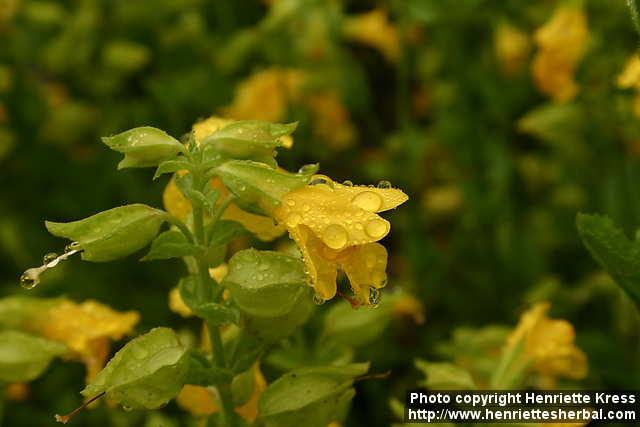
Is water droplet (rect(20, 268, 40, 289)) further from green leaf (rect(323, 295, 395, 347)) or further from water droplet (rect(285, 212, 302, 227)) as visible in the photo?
green leaf (rect(323, 295, 395, 347))

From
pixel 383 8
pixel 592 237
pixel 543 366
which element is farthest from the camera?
pixel 383 8

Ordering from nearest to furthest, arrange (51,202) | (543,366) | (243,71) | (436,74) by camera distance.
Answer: (543,366), (51,202), (436,74), (243,71)

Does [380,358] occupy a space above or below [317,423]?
above

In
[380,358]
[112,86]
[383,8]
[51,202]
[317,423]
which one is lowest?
[317,423]

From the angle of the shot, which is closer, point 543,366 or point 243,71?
point 543,366

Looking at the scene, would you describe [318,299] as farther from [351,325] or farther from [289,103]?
→ [289,103]

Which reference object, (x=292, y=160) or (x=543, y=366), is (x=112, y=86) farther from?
(x=543, y=366)

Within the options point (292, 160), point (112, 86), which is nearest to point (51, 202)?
point (112, 86)
